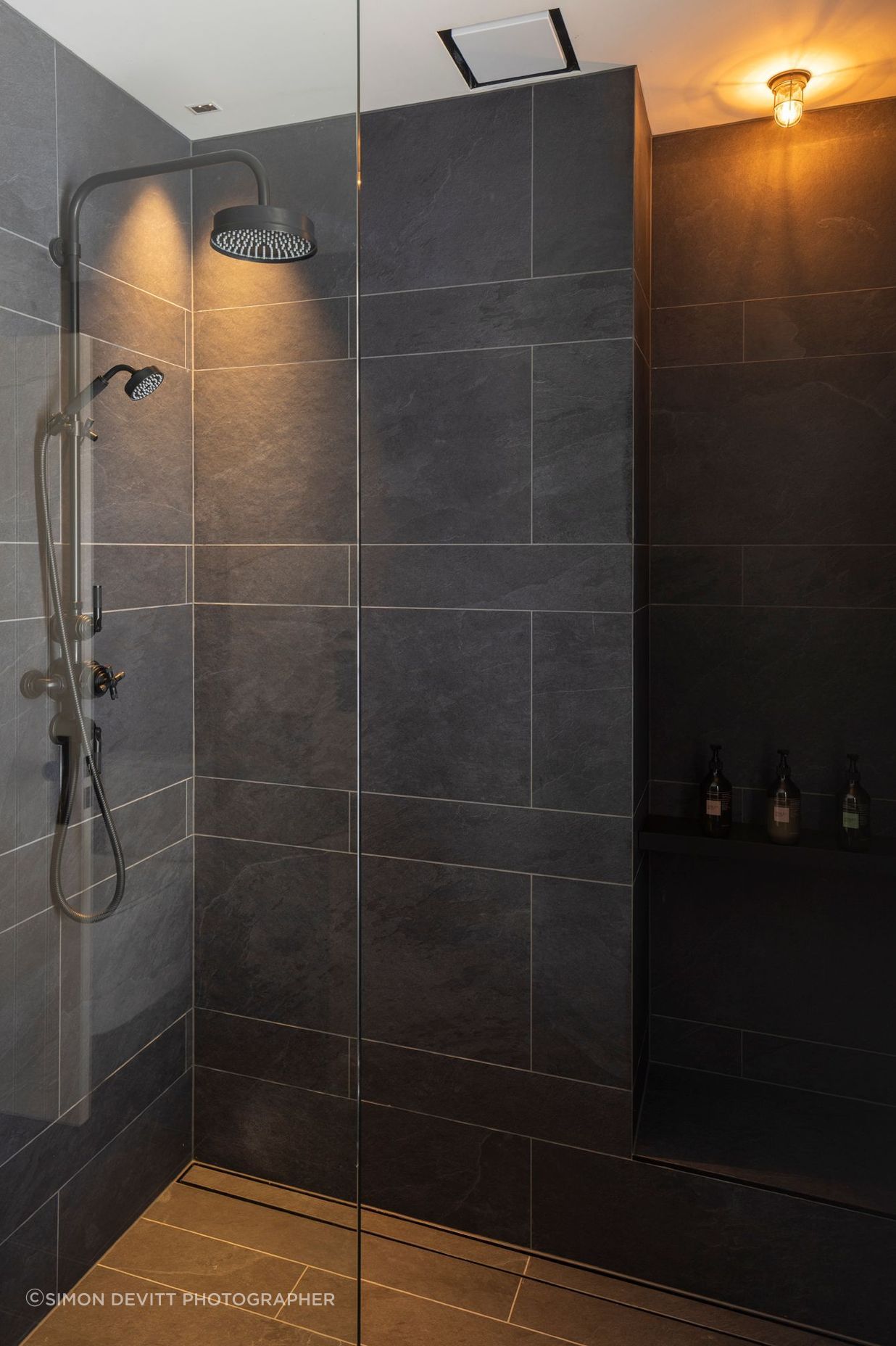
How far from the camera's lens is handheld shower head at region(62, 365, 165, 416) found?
2.68 feet

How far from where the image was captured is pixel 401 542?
1946 millimetres

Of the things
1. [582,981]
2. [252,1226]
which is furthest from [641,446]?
[252,1226]

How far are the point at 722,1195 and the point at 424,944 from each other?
76 cm

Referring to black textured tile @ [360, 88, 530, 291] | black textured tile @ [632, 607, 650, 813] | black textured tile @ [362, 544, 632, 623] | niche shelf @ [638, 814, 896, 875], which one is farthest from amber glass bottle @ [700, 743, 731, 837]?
black textured tile @ [360, 88, 530, 291]

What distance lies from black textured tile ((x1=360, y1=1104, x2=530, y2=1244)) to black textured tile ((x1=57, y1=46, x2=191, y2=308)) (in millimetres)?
1740

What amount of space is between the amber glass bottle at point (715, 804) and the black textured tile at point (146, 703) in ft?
4.46

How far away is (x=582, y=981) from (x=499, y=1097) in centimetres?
33

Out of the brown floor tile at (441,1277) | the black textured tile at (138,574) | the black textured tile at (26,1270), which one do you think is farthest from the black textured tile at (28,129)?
the brown floor tile at (441,1277)

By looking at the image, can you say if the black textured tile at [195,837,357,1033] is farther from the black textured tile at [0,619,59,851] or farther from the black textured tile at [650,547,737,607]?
the black textured tile at [650,547,737,607]

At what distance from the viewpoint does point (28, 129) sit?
0.77 metres

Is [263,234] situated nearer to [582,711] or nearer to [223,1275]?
[223,1275]

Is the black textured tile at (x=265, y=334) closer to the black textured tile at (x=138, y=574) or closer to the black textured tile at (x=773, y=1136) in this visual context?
the black textured tile at (x=138, y=574)

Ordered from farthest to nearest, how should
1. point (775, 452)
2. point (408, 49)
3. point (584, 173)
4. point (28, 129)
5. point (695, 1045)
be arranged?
1. point (695, 1045)
2. point (775, 452)
3. point (584, 173)
4. point (408, 49)
5. point (28, 129)

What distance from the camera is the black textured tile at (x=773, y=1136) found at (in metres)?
1.75
